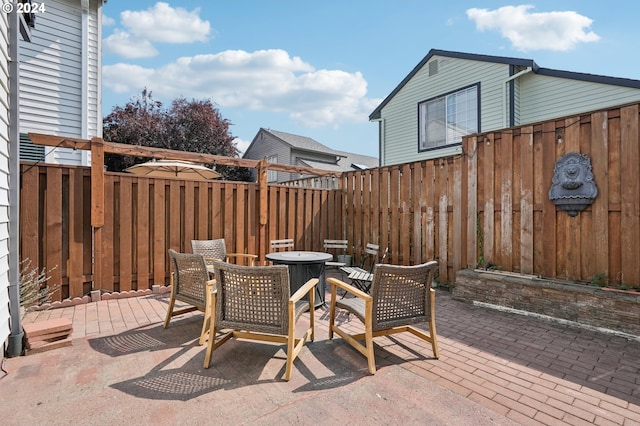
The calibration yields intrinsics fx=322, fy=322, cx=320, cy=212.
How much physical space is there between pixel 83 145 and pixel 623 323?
23.4 ft

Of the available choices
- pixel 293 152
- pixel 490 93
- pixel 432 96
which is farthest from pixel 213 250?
pixel 293 152

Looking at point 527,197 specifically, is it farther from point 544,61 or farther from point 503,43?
point 503,43

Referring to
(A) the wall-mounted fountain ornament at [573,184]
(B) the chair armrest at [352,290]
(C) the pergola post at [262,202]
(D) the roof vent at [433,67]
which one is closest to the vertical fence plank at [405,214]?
(A) the wall-mounted fountain ornament at [573,184]

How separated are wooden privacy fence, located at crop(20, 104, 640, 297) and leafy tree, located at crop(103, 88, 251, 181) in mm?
11601

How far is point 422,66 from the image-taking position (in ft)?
34.1

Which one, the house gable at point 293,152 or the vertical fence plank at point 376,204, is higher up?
the house gable at point 293,152

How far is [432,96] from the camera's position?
1004 cm

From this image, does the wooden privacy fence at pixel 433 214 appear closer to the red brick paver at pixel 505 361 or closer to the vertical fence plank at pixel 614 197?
the vertical fence plank at pixel 614 197

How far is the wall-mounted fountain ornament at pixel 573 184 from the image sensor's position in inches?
156

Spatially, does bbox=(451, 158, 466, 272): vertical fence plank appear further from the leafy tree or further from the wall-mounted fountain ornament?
the leafy tree

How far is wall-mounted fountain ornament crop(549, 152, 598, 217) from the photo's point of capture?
3973mm

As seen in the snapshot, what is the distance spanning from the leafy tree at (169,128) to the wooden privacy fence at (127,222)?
11.5 metres

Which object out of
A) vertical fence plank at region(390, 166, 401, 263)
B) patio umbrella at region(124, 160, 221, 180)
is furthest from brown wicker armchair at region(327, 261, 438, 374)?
patio umbrella at region(124, 160, 221, 180)

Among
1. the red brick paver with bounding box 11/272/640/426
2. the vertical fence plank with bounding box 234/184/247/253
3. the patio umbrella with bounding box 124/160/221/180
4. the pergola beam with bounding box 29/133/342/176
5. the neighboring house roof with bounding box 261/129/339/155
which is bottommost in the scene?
the red brick paver with bounding box 11/272/640/426
